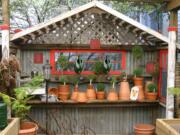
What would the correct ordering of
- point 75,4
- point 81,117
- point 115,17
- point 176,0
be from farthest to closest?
point 75,4 < point 81,117 < point 115,17 < point 176,0

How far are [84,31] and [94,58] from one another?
673 millimetres

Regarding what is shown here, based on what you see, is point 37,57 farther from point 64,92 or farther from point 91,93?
point 91,93

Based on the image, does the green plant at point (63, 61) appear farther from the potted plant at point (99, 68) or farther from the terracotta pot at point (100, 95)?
the terracotta pot at point (100, 95)

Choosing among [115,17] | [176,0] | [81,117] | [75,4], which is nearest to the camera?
[176,0]

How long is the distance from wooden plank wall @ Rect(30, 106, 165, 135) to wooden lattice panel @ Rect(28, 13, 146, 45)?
1543mm

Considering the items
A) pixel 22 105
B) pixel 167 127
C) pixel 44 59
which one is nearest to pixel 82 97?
pixel 44 59

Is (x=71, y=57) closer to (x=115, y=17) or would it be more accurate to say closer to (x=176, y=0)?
(x=115, y=17)

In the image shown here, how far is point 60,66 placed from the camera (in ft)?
22.9

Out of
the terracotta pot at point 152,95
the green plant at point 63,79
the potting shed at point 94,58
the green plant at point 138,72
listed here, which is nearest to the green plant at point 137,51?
the potting shed at point 94,58

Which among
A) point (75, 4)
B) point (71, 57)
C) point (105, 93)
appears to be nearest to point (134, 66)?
point (105, 93)

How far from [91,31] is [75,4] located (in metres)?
5.48

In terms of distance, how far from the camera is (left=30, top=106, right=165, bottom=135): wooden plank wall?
23.1ft

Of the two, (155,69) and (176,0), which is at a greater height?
(176,0)

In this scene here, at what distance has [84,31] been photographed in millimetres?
6977
